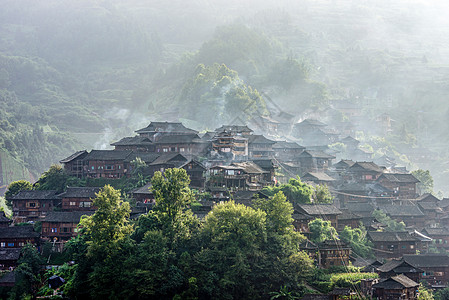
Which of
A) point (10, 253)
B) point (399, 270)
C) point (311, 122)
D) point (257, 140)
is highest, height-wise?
point (311, 122)

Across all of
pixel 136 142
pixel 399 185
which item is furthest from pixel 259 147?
pixel 399 185

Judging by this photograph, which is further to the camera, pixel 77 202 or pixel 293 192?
pixel 293 192

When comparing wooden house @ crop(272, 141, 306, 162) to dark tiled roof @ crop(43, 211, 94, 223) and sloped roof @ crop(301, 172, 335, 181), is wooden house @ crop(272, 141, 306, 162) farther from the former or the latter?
dark tiled roof @ crop(43, 211, 94, 223)

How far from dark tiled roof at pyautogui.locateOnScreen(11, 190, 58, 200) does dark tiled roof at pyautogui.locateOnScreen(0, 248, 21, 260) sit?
10056mm

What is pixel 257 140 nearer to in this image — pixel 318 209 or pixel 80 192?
pixel 318 209

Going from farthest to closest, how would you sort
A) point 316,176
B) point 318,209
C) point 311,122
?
point 311,122 < point 316,176 < point 318,209

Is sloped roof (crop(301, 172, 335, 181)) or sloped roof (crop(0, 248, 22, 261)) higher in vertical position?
sloped roof (crop(301, 172, 335, 181))

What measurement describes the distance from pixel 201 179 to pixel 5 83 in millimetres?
155377

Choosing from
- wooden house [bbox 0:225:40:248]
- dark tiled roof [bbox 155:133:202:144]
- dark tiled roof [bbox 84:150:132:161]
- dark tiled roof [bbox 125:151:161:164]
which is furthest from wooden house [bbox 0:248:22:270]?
dark tiled roof [bbox 155:133:202:144]

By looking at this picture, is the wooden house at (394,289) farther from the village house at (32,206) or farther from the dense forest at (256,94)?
the dense forest at (256,94)

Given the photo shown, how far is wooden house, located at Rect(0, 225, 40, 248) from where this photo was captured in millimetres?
53750

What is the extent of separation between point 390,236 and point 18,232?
38.7 metres

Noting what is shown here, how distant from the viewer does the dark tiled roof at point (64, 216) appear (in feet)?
183

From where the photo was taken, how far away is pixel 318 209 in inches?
2322
